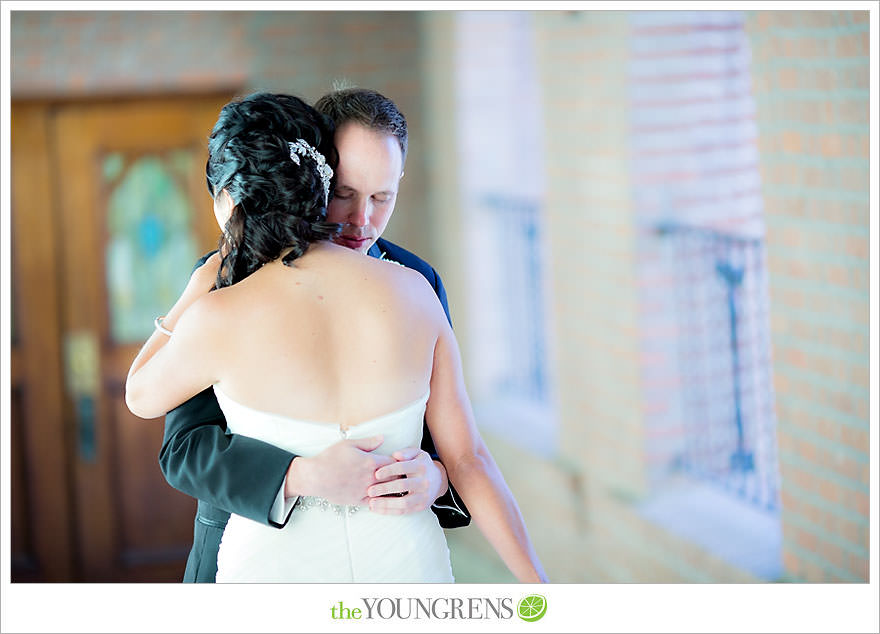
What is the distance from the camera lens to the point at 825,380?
2873 mm

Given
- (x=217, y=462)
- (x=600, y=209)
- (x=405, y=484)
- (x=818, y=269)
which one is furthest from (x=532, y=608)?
(x=600, y=209)

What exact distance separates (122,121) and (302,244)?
3.32 metres

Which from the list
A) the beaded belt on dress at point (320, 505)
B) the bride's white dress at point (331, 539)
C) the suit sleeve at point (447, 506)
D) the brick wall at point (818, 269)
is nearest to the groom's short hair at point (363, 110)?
the suit sleeve at point (447, 506)

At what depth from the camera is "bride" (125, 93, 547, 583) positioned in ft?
5.23

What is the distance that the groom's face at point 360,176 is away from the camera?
1742 mm

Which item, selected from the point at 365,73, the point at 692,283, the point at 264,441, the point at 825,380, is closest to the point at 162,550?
the point at 365,73

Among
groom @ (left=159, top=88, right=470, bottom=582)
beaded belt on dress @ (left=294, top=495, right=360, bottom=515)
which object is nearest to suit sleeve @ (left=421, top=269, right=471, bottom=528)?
groom @ (left=159, top=88, right=470, bottom=582)

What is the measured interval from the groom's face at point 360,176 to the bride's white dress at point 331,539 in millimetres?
300

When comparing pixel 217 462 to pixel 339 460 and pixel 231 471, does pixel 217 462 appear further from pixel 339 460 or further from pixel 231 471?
pixel 339 460

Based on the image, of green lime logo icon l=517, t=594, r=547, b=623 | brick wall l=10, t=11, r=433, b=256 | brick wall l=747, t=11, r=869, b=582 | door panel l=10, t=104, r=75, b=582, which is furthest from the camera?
door panel l=10, t=104, r=75, b=582

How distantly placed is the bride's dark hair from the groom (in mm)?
109

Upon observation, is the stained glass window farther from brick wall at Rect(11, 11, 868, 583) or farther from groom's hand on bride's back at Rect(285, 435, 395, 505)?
groom's hand on bride's back at Rect(285, 435, 395, 505)

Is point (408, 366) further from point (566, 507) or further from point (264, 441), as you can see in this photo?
point (566, 507)

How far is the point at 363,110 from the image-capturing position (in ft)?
5.72
